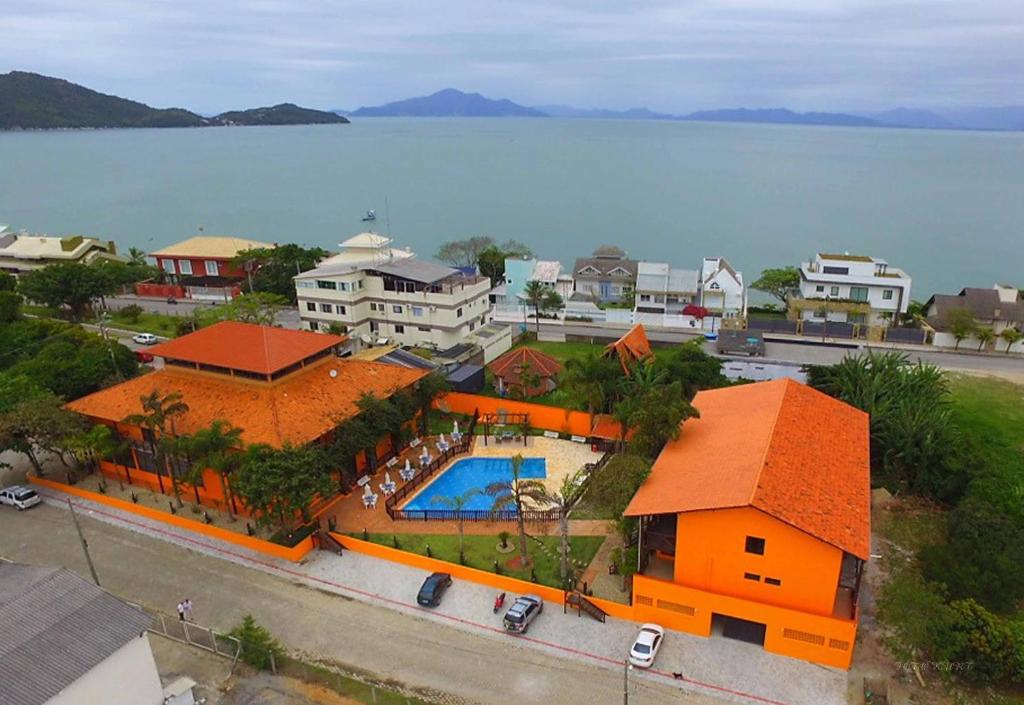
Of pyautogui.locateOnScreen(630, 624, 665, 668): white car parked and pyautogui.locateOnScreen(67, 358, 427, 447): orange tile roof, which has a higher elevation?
pyautogui.locateOnScreen(67, 358, 427, 447): orange tile roof

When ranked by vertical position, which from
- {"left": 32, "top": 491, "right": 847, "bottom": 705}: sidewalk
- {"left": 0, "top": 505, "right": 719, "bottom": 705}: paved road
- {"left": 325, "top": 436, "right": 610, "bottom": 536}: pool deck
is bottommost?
{"left": 0, "top": 505, "right": 719, "bottom": 705}: paved road

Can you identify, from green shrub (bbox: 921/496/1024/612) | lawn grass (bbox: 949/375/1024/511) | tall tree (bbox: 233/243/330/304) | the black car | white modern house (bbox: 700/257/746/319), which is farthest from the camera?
tall tree (bbox: 233/243/330/304)

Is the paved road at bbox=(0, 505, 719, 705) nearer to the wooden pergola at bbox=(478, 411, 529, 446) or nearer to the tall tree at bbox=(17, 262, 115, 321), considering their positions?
the wooden pergola at bbox=(478, 411, 529, 446)

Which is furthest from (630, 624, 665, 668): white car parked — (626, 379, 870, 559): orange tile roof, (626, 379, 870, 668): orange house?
(626, 379, 870, 559): orange tile roof

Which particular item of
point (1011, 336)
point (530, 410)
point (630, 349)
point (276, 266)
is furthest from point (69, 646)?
point (1011, 336)

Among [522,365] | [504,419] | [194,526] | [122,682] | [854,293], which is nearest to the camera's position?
[122,682]

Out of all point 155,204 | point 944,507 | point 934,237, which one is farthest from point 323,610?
point 155,204

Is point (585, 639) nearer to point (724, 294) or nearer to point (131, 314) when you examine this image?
point (724, 294)
